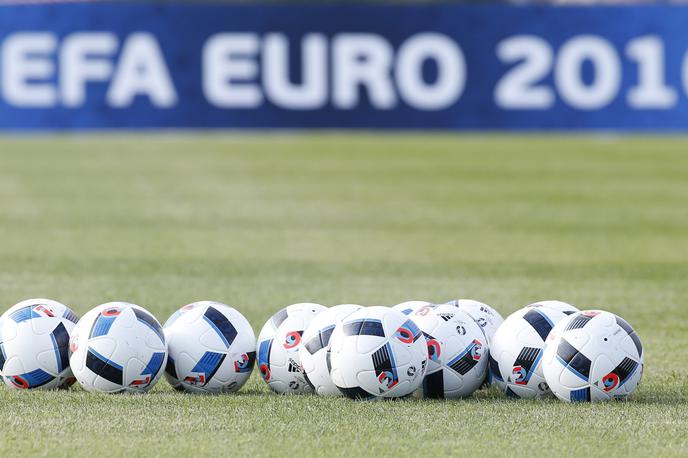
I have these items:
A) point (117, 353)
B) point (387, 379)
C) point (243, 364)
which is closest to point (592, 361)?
point (387, 379)

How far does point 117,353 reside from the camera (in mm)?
7902

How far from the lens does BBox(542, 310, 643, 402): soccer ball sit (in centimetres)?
778

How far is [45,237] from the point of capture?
55.5ft

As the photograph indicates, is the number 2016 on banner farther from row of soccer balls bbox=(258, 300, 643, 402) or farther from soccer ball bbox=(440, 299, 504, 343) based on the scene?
row of soccer balls bbox=(258, 300, 643, 402)

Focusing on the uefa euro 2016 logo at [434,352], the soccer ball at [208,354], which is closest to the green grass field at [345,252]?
the soccer ball at [208,354]

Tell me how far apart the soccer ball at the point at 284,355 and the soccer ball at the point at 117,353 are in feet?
2.02

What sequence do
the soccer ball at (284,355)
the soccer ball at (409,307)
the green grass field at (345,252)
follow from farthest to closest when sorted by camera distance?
1. the soccer ball at (409,307)
2. the soccer ball at (284,355)
3. the green grass field at (345,252)

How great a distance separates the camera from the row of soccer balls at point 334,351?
7.75 metres

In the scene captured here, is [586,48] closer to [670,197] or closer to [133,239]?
[670,197]

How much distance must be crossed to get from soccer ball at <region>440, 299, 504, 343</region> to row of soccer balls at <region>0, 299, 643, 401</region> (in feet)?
0.42

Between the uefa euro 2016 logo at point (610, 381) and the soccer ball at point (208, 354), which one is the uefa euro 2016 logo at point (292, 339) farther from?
the uefa euro 2016 logo at point (610, 381)

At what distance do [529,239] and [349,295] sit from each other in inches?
190


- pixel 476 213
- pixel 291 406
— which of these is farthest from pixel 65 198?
pixel 291 406

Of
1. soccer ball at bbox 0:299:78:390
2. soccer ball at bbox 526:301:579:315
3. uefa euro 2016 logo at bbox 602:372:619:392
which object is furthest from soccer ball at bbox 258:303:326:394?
uefa euro 2016 logo at bbox 602:372:619:392
